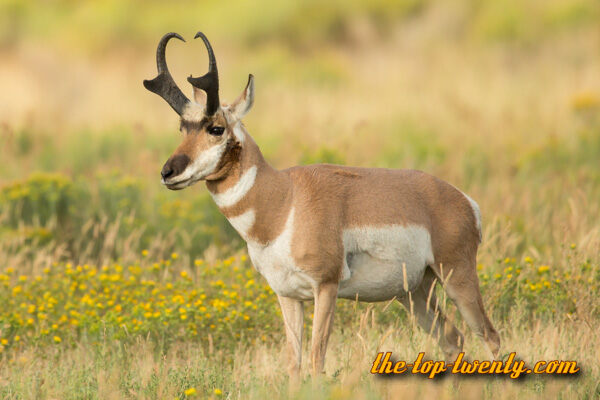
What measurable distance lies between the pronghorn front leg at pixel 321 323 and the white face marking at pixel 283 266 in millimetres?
93

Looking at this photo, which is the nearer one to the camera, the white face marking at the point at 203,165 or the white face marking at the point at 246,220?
the white face marking at the point at 203,165

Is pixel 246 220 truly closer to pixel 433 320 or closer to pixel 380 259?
pixel 380 259

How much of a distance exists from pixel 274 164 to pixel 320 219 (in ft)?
25.5

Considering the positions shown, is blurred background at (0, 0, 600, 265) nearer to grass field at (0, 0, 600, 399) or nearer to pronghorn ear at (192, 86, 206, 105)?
grass field at (0, 0, 600, 399)

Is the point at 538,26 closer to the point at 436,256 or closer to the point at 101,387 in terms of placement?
the point at 436,256

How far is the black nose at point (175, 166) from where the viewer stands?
18.3 feet

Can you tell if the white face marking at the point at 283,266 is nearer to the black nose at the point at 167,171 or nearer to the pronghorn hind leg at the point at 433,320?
the black nose at the point at 167,171

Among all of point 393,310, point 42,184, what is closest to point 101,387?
point 393,310

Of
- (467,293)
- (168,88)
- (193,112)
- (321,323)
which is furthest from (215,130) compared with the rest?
(467,293)

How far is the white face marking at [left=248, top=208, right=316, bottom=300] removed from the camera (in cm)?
576

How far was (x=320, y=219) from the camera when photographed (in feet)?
19.1

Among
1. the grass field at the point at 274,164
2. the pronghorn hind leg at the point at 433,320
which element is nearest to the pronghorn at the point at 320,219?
the pronghorn hind leg at the point at 433,320

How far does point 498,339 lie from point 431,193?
1116 mm

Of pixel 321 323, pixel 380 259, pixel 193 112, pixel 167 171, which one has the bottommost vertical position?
pixel 321 323
